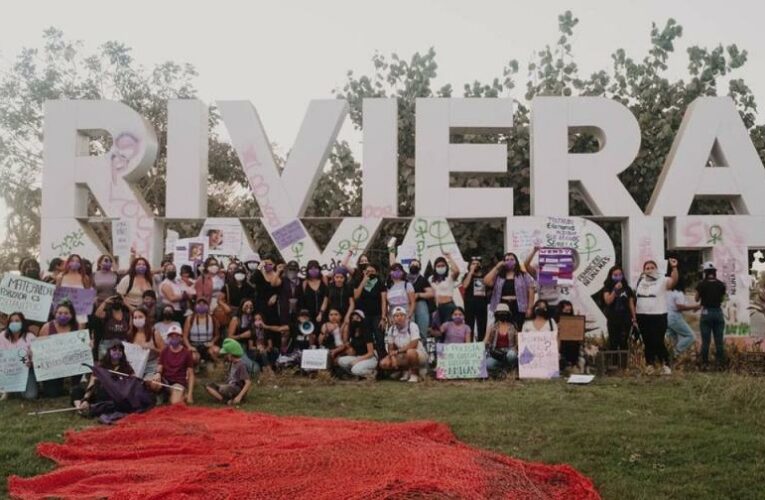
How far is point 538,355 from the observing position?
9648mm

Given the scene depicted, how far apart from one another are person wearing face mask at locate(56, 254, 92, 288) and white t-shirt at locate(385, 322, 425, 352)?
155 inches

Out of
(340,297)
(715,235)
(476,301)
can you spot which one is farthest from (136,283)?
(715,235)

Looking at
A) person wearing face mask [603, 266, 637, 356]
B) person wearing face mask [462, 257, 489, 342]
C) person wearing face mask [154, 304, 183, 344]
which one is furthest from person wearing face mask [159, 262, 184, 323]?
person wearing face mask [603, 266, 637, 356]

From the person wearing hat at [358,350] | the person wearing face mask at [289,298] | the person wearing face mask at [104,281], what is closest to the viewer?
the person wearing hat at [358,350]

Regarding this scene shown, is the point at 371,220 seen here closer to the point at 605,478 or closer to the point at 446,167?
the point at 446,167

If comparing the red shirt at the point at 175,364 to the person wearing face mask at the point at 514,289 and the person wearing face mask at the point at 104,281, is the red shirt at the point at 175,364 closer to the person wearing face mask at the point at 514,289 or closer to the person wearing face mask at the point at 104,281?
the person wearing face mask at the point at 104,281

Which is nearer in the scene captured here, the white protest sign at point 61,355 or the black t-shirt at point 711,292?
the white protest sign at point 61,355

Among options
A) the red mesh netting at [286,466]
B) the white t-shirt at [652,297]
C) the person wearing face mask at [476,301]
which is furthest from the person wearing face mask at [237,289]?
the white t-shirt at [652,297]

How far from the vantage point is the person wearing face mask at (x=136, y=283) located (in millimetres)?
9875

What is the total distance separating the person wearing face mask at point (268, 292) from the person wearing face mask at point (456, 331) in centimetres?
232

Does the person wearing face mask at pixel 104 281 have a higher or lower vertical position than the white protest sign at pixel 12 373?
higher

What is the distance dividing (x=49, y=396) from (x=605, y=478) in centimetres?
639

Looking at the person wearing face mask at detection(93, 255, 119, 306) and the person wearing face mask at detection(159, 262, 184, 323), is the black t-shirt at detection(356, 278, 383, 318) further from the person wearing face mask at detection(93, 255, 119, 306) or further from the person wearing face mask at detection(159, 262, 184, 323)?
the person wearing face mask at detection(93, 255, 119, 306)

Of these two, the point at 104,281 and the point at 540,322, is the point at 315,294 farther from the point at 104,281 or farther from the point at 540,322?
the point at 540,322
